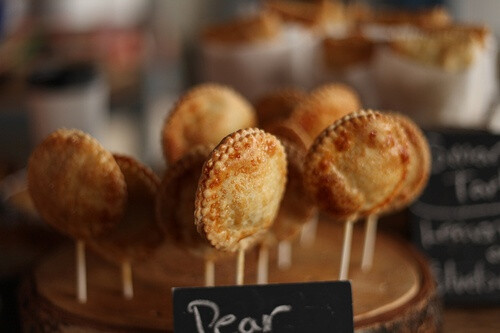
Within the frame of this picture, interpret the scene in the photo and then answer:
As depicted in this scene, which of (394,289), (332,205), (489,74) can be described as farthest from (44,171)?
(489,74)

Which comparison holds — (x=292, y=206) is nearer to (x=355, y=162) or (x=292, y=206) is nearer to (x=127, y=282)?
(x=355, y=162)

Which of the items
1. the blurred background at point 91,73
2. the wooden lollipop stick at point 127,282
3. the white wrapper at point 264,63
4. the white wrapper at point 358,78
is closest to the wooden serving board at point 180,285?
the wooden lollipop stick at point 127,282

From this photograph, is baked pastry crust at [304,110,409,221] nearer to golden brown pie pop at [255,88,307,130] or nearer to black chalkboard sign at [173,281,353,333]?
black chalkboard sign at [173,281,353,333]

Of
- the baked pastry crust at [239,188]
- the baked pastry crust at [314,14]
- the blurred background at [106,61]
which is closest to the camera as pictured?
the baked pastry crust at [239,188]

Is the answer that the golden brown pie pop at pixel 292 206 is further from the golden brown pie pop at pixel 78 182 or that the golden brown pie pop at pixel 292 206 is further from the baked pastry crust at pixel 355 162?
the golden brown pie pop at pixel 78 182

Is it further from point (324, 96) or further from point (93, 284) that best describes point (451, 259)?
point (93, 284)

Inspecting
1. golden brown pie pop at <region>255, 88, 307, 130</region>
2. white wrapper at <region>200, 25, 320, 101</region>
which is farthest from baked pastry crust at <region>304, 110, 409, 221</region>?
white wrapper at <region>200, 25, 320, 101</region>
